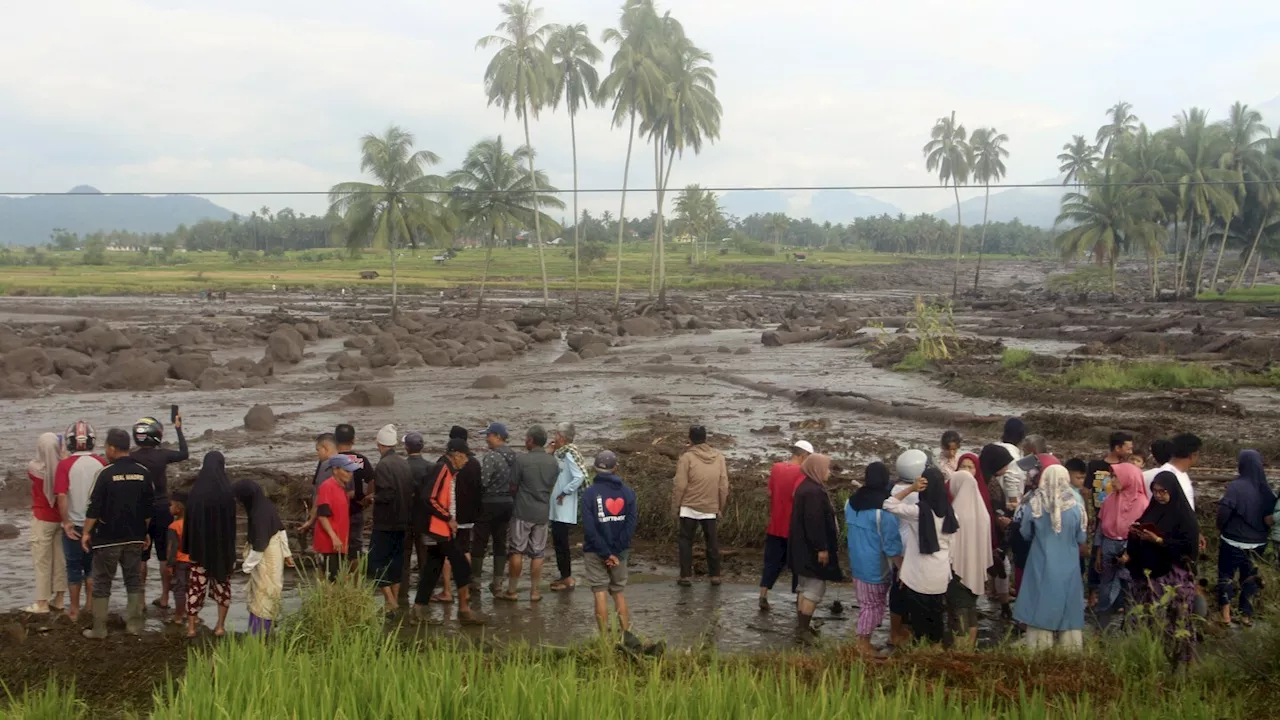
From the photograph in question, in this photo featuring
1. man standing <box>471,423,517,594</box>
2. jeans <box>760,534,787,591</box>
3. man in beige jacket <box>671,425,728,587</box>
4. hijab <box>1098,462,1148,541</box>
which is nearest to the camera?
hijab <box>1098,462,1148,541</box>

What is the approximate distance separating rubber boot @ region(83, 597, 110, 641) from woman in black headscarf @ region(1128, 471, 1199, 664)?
7.38 metres

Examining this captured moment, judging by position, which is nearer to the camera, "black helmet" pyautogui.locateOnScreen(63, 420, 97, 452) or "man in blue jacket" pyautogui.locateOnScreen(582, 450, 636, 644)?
"black helmet" pyautogui.locateOnScreen(63, 420, 97, 452)

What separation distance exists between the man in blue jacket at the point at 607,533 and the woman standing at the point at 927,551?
6.85ft

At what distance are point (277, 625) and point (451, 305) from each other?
49.1 m

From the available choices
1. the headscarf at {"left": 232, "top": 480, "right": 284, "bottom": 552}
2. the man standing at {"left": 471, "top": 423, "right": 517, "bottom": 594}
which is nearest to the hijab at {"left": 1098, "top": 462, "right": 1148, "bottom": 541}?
the man standing at {"left": 471, "top": 423, "right": 517, "bottom": 594}

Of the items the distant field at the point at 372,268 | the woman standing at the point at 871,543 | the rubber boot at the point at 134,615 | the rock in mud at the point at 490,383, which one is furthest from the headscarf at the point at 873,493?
the distant field at the point at 372,268

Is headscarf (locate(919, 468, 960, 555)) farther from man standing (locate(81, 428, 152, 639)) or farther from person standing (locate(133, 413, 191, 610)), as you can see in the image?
man standing (locate(81, 428, 152, 639))

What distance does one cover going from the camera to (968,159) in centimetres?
7444

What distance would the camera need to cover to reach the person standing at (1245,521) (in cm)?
731

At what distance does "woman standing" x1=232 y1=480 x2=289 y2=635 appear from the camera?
23.9 ft

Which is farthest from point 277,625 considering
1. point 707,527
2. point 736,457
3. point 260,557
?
point 736,457

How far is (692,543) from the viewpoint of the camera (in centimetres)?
941

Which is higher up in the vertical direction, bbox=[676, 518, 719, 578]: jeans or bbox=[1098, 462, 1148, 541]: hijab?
bbox=[1098, 462, 1148, 541]: hijab

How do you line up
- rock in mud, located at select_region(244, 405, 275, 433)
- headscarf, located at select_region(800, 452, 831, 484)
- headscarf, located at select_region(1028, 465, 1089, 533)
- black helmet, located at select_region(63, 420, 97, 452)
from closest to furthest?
headscarf, located at select_region(1028, 465, 1089, 533) < headscarf, located at select_region(800, 452, 831, 484) < black helmet, located at select_region(63, 420, 97, 452) < rock in mud, located at select_region(244, 405, 275, 433)
